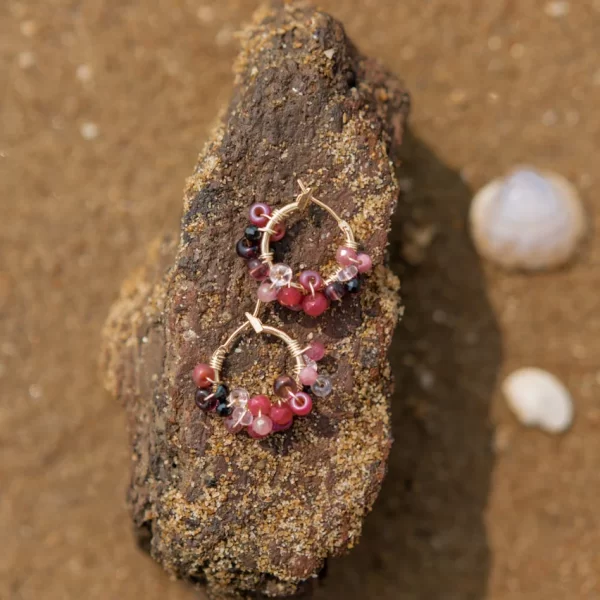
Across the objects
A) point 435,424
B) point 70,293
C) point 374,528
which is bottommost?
point 374,528

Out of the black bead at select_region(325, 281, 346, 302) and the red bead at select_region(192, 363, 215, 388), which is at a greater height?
the black bead at select_region(325, 281, 346, 302)

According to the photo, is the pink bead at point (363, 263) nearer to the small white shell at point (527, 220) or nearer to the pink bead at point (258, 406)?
the pink bead at point (258, 406)

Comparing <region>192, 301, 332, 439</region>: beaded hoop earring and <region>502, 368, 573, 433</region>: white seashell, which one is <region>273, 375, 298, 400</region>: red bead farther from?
<region>502, 368, 573, 433</region>: white seashell

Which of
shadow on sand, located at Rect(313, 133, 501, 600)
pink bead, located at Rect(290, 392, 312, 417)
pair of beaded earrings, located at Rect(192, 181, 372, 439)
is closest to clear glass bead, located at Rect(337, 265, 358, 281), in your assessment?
pair of beaded earrings, located at Rect(192, 181, 372, 439)

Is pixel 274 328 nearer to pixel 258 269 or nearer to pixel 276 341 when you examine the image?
pixel 276 341

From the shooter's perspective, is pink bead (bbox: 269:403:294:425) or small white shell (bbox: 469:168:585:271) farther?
small white shell (bbox: 469:168:585:271)

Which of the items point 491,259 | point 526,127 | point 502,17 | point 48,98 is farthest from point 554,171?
point 48,98

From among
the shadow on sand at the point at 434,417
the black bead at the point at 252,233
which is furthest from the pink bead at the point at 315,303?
the shadow on sand at the point at 434,417

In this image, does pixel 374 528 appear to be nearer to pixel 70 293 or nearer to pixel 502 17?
pixel 70 293
